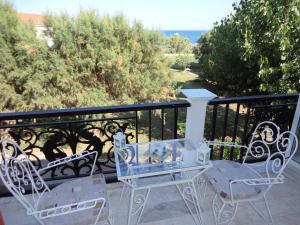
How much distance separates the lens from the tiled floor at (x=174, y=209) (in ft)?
6.48

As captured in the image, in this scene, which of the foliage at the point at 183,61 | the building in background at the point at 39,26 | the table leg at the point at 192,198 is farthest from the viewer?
the foliage at the point at 183,61

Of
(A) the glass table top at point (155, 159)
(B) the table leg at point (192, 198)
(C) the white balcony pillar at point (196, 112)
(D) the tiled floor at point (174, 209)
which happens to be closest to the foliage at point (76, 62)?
(C) the white balcony pillar at point (196, 112)

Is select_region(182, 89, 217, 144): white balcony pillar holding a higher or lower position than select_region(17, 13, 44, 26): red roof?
lower

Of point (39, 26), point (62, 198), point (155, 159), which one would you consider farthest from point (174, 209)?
point (39, 26)

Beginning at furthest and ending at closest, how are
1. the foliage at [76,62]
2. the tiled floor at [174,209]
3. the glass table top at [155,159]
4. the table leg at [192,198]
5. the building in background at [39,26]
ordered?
the building in background at [39,26]
the foliage at [76,62]
the tiled floor at [174,209]
the table leg at [192,198]
the glass table top at [155,159]

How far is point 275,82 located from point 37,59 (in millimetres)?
7593

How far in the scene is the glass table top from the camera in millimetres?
1645

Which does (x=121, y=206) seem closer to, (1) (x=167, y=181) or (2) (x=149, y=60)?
(1) (x=167, y=181)

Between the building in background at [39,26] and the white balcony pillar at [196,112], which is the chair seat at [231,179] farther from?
the building in background at [39,26]

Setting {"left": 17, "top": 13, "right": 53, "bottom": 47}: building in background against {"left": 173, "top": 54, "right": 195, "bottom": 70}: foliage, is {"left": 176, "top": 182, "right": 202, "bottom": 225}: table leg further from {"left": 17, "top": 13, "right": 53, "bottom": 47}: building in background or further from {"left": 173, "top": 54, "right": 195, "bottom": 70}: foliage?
{"left": 173, "top": 54, "right": 195, "bottom": 70}: foliage

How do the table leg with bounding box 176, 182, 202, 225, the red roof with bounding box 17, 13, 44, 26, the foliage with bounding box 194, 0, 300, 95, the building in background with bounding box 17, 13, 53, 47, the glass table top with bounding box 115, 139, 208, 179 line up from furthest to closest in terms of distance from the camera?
1. the red roof with bounding box 17, 13, 44, 26
2. the building in background with bounding box 17, 13, 53, 47
3. the foliage with bounding box 194, 0, 300, 95
4. the table leg with bounding box 176, 182, 202, 225
5. the glass table top with bounding box 115, 139, 208, 179

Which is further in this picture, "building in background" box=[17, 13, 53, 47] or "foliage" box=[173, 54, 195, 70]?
"foliage" box=[173, 54, 195, 70]

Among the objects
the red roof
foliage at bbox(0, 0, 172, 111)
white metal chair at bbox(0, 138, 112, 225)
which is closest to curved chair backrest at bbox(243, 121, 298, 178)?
white metal chair at bbox(0, 138, 112, 225)

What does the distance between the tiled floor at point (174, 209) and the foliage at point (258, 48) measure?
323 centimetres
